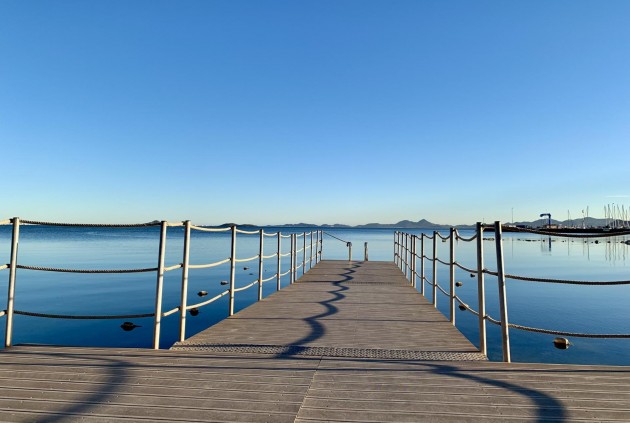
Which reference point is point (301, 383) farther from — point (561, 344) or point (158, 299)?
point (561, 344)

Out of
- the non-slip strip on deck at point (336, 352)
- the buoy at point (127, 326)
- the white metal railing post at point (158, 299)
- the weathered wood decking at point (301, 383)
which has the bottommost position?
the buoy at point (127, 326)

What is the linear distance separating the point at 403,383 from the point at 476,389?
0.43 m

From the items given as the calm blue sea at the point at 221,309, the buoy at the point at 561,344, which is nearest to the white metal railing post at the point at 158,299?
the calm blue sea at the point at 221,309

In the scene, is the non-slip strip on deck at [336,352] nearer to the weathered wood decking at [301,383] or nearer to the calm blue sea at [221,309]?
the weathered wood decking at [301,383]

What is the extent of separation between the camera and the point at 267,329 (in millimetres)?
4148

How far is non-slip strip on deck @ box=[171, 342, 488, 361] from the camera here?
123 inches

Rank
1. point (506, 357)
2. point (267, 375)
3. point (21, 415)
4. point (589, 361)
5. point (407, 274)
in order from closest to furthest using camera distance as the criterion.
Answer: point (21, 415), point (267, 375), point (506, 357), point (589, 361), point (407, 274)

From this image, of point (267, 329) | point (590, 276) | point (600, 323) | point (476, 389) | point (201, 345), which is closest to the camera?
point (476, 389)

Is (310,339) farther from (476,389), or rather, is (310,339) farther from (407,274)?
(407,274)

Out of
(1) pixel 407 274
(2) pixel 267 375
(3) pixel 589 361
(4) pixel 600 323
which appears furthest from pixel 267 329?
(4) pixel 600 323

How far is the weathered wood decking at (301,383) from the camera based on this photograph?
202 cm

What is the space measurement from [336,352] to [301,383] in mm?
832

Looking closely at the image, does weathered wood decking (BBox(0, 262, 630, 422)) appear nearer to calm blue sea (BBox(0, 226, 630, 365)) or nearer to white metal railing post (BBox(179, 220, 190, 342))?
white metal railing post (BBox(179, 220, 190, 342))

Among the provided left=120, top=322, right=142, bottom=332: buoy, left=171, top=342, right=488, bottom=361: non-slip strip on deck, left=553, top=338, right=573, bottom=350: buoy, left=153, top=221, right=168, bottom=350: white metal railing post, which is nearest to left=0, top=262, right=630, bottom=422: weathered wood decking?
left=171, top=342, right=488, bottom=361: non-slip strip on deck
